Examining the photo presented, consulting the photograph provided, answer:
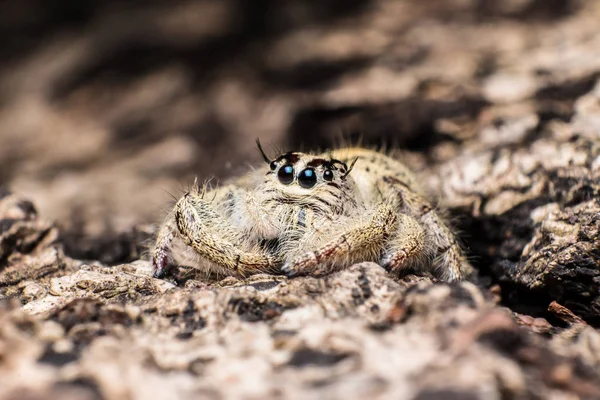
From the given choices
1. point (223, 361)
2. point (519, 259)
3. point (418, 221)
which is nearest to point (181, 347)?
point (223, 361)

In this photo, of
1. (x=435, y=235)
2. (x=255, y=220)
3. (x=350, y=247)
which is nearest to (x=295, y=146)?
(x=435, y=235)

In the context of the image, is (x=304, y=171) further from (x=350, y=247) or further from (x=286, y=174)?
(x=350, y=247)

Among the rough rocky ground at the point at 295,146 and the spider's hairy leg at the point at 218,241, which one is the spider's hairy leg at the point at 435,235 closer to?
the rough rocky ground at the point at 295,146

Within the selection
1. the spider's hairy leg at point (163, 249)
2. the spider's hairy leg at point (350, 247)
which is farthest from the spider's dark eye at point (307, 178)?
the spider's hairy leg at point (163, 249)

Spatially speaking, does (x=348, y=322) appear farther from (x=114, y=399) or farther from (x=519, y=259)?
(x=519, y=259)

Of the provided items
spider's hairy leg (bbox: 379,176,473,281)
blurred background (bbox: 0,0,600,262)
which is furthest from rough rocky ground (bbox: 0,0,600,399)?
spider's hairy leg (bbox: 379,176,473,281)

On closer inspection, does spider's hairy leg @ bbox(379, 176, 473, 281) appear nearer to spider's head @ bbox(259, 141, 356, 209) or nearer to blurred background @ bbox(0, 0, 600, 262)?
spider's head @ bbox(259, 141, 356, 209)
